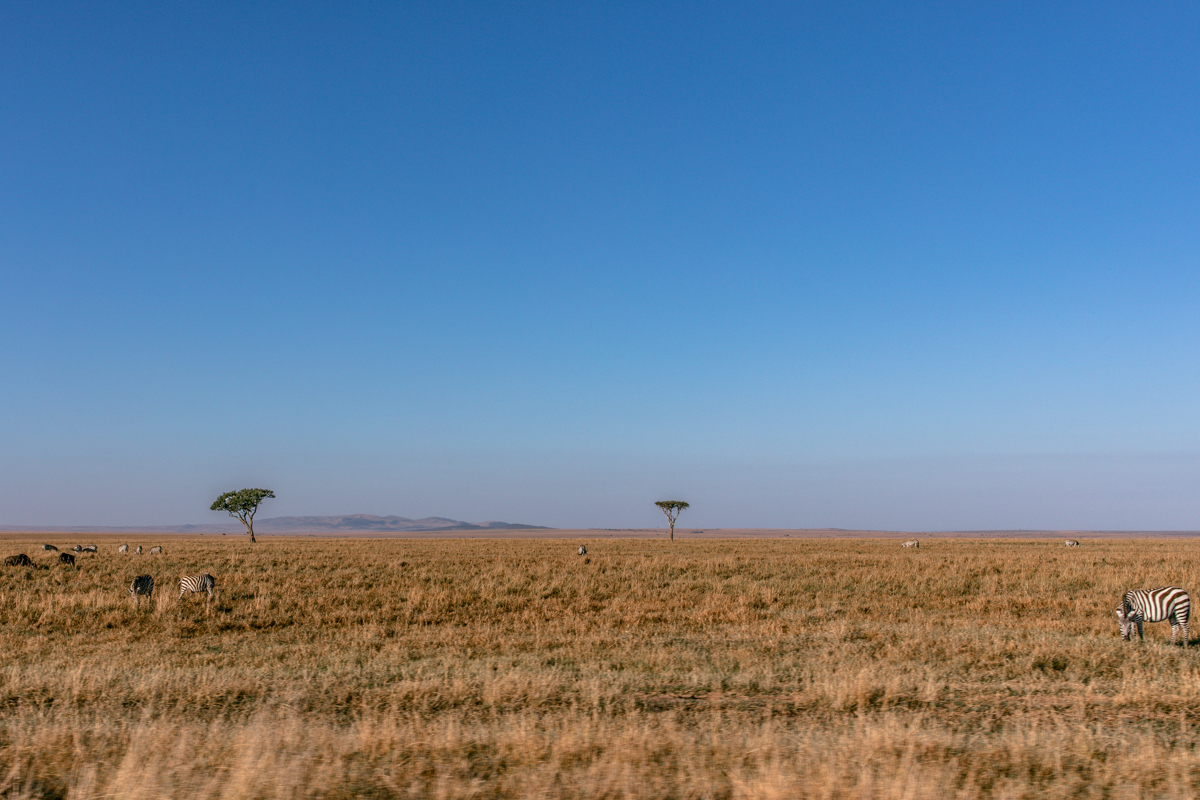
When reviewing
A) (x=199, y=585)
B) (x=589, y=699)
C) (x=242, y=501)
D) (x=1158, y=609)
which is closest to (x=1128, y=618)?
(x=1158, y=609)

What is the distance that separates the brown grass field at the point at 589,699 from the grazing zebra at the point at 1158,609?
0.48 m

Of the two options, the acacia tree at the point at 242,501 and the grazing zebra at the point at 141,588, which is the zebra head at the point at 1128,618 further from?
the acacia tree at the point at 242,501

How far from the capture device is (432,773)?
→ 722cm

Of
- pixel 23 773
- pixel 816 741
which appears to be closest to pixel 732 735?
pixel 816 741

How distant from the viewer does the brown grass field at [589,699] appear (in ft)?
22.7

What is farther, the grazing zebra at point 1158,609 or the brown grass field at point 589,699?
the grazing zebra at point 1158,609

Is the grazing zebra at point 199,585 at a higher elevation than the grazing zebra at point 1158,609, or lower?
lower

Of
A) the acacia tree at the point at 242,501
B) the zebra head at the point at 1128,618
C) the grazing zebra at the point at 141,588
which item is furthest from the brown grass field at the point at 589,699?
the acacia tree at the point at 242,501

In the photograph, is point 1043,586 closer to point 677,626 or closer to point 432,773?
point 677,626

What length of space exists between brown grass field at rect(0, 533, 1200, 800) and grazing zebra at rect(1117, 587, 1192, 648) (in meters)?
0.48

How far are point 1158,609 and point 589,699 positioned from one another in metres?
12.6

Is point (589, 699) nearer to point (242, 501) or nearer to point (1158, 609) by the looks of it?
point (1158, 609)

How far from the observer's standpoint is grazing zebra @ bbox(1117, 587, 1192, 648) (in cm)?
1538

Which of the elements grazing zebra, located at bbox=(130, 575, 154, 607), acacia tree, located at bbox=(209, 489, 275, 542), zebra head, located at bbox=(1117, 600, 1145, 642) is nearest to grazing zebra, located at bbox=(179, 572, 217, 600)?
grazing zebra, located at bbox=(130, 575, 154, 607)
